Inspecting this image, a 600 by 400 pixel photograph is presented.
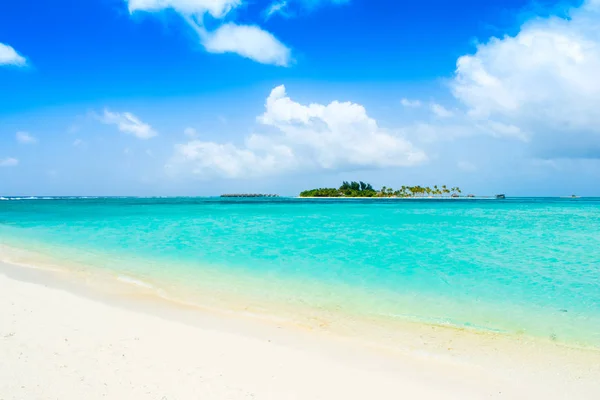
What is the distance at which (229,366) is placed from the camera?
17.8 ft

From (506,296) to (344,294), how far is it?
14.8ft

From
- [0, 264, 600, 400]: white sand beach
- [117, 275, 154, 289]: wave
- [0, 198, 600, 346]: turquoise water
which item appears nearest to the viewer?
[0, 264, 600, 400]: white sand beach

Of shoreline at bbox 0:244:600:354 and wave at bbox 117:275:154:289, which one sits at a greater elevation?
wave at bbox 117:275:154:289

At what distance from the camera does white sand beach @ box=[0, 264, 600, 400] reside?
464 centimetres

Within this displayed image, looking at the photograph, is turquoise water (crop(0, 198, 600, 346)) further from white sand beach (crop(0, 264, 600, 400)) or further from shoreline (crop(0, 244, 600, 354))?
white sand beach (crop(0, 264, 600, 400))

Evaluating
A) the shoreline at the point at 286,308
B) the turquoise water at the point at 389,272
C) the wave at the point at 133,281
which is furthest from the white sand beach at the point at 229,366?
the wave at the point at 133,281

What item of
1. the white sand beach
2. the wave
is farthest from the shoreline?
the white sand beach

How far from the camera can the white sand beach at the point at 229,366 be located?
4.64 meters

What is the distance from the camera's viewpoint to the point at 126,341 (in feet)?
20.1

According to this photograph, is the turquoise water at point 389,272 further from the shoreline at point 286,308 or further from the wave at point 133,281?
the wave at point 133,281

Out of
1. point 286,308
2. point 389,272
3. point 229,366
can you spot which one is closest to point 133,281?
point 286,308

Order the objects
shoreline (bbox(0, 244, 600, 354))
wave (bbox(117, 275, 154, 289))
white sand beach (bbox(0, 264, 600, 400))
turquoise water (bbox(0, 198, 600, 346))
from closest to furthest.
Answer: white sand beach (bbox(0, 264, 600, 400)), shoreline (bbox(0, 244, 600, 354)), turquoise water (bbox(0, 198, 600, 346)), wave (bbox(117, 275, 154, 289))

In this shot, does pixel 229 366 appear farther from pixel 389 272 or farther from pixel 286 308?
pixel 389 272

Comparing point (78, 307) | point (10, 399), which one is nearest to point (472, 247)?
point (78, 307)
